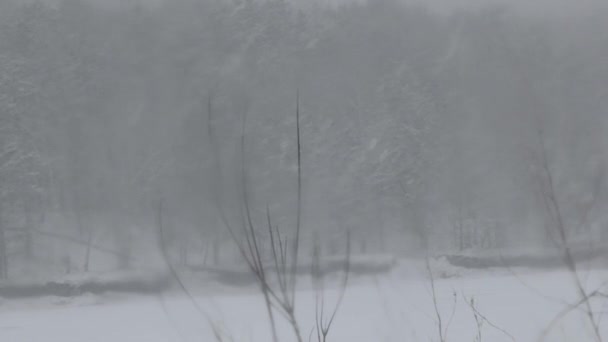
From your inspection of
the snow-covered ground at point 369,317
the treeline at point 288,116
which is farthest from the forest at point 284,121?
the snow-covered ground at point 369,317

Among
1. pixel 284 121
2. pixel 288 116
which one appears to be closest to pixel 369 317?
pixel 288 116

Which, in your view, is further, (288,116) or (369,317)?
(288,116)

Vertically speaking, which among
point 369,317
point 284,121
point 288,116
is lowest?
point 369,317

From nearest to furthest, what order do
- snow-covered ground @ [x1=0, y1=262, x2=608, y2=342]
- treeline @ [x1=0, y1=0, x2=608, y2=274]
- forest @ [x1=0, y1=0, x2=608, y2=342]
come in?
1. snow-covered ground @ [x1=0, y1=262, x2=608, y2=342]
2. forest @ [x1=0, y1=0, x2=608, y2=342]
3. treeline @ [x1=0, y1=0, x2=608, y2=274]

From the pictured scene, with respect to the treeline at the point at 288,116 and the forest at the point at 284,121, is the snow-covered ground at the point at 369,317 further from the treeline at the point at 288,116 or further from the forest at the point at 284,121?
the treeline at the point at 288,116

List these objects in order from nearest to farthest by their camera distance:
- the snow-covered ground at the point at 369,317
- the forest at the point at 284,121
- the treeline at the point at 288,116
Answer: the snow-covered ground at the point at 369,317
the forest at the point at 284,121
the treeline at the point at 288,116

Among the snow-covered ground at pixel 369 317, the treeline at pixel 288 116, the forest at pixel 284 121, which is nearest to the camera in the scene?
the snow-covered ground at pixel 369 317

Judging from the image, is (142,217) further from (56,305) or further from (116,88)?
(116,88)

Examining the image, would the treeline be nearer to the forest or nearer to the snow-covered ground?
the forest

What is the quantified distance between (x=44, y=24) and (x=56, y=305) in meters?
13.5

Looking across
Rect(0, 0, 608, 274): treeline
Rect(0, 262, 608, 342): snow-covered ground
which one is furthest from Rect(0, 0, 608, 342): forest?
Rect(0, 262, 608, 342): snow-covered ground

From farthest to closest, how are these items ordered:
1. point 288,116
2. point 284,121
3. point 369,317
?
1. point 284,121
2. point 288,116
3. point 369,317

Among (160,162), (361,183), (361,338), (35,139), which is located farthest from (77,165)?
(361,338)

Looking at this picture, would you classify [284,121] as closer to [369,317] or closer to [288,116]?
[288,116]
